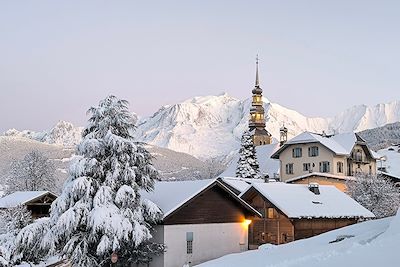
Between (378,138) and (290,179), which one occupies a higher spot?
(378,138)

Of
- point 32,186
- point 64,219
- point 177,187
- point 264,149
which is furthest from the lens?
point 264,149

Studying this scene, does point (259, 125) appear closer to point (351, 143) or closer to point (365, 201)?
point (351, 143)

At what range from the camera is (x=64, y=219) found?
24250 millimetres

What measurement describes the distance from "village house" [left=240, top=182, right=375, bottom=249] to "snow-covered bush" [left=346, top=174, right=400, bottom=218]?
24.1 ft

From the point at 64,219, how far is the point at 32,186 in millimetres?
46825

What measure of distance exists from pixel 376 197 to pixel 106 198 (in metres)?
29.3

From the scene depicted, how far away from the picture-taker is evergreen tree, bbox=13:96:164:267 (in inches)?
970

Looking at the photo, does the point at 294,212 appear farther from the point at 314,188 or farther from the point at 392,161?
the point at 392,161

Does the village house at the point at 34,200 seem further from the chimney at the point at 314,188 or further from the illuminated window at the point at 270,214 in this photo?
the chimney at the point at 314,188

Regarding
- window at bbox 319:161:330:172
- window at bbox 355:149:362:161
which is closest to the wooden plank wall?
window at bbox 319:161:330:172

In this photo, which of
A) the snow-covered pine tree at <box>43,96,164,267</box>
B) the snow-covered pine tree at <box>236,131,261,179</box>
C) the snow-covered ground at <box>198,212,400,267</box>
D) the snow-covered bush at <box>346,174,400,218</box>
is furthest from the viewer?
the snow-covered pine tree at <box>236,131,261,179</box>

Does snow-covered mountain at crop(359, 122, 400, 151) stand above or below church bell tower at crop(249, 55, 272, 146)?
above

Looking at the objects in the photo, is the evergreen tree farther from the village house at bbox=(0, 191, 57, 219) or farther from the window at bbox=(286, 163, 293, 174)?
the window at bbox=(286, 163, 293, 174)

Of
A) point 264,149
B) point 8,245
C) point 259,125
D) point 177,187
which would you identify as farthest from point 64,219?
point 259,125
